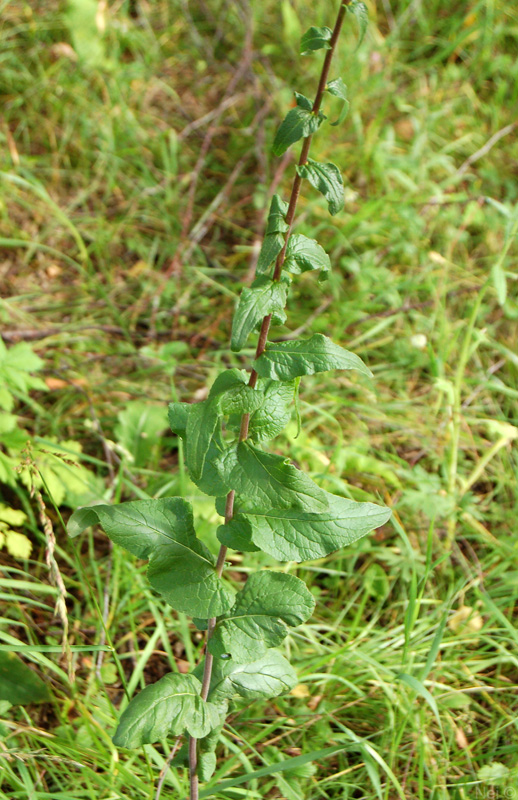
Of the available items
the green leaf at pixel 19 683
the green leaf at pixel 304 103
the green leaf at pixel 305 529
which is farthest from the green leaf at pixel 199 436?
the green leaf at pixel 19 683

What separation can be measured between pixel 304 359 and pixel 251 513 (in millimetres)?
345

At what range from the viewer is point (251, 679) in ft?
4.59

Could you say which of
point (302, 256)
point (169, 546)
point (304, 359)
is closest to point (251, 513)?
point (169, 546)

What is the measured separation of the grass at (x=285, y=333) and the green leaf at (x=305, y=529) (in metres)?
0.47

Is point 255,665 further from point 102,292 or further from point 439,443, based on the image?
point 102,292

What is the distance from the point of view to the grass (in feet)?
5.52

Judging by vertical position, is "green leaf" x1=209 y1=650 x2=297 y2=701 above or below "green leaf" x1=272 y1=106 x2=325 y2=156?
below

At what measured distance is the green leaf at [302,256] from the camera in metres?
1.11

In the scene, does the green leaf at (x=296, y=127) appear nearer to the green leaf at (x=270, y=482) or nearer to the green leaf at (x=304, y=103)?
the green leaf at (x=304, y=103)

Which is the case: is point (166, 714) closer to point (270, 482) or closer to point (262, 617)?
point (262, 617)

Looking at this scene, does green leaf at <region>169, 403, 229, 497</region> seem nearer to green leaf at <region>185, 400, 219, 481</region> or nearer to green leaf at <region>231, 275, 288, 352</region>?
green leaf at <region>185, 400, 219, 481</region>

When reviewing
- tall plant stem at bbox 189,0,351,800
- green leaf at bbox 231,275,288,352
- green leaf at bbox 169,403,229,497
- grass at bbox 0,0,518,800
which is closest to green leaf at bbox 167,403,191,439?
green leaf at bbox 169,403,229,497

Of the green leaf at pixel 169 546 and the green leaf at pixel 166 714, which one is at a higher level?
the green leaf at pixel 169 546

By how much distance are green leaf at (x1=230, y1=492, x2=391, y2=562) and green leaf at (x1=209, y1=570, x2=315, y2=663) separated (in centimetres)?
11
